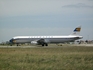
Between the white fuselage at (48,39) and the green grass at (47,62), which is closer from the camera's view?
the green grass at (47,62)

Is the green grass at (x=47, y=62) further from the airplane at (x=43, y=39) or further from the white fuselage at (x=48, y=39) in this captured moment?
the white fuselage at (x=48, y=39)

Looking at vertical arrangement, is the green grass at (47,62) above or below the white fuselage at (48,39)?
below

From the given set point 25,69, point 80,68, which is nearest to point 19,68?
point 25,69

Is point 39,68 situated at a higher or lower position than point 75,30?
lower

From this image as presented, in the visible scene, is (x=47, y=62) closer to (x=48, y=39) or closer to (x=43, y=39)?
(x=43, y=39)

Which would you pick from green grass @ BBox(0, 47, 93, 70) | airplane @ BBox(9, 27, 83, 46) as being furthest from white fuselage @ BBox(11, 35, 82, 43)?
green grass @ BBox(0, 47, 93, 70)

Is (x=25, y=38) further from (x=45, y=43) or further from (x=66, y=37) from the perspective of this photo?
(x=66, y=37)

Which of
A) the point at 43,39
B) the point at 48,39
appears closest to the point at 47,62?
the point at 43,39

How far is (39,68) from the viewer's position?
42.1ft

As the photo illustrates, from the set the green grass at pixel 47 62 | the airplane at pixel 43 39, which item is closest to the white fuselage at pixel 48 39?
the airplane at pixel 43 39

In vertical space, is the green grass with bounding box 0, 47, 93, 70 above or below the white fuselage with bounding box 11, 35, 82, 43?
below

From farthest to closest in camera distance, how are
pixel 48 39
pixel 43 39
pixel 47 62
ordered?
pixel 48 39
pixel 43 39
pixel 47 62

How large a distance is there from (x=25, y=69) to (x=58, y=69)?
189 centimetres

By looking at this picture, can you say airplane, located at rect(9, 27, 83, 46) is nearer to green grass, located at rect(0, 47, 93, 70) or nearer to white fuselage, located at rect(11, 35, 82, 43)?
white fuselage, located at rect(11, 35, 82, 43)
